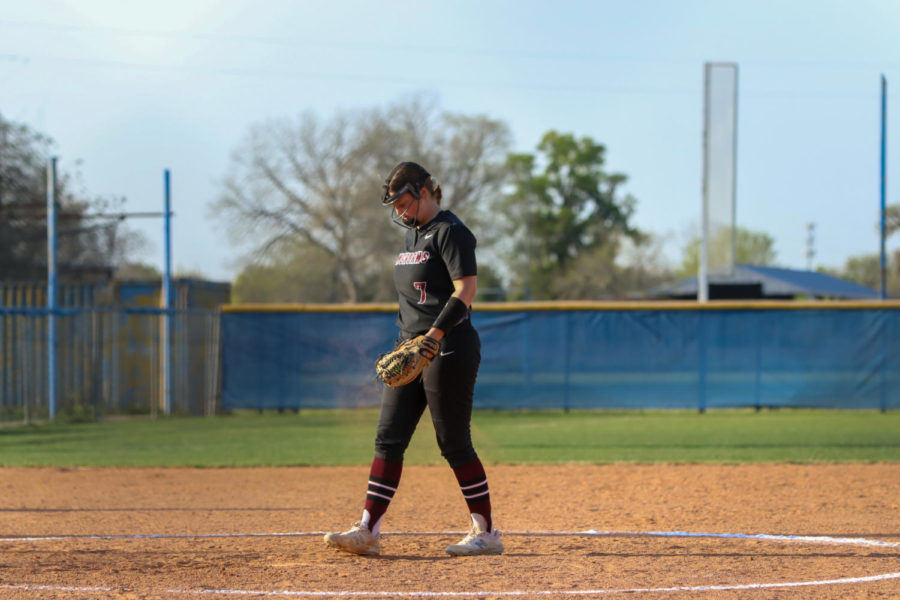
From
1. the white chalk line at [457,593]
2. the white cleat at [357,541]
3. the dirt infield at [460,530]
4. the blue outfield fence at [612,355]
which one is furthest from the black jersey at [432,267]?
the blue outfield fence at [612,355]

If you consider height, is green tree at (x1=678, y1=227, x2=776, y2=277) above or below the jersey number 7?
above

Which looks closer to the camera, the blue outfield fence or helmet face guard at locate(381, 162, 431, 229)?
helmet face guard at locate(381, 162, 431, 229)

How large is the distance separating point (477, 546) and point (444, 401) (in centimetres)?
78

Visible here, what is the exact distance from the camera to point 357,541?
16.3 ft

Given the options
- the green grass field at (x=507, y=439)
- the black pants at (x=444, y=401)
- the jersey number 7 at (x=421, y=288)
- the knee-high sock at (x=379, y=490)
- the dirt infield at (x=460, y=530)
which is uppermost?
the jersey number 7 at (x=421, y=288)

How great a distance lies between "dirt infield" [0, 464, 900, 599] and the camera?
14.4ft

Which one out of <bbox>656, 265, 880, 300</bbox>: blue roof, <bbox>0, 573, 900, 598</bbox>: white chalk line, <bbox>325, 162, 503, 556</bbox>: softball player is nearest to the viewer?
<bbox>0, 573, 900, 598</bbox>: white chalk line

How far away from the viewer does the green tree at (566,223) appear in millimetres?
54219

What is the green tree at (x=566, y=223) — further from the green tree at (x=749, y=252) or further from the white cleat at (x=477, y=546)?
the white cleat at (x=477, y=546)

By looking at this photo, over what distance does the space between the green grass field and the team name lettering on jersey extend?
5628mm

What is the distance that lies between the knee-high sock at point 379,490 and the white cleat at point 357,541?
2.0 inches

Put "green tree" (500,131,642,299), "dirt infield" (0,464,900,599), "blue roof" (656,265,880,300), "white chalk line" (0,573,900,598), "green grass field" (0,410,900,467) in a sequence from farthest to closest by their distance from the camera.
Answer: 1. "green tree" (500,131,642,299)
2. "blue roof" (656,265,880,300)
3. "green grass field" (0,410,900,467)
4. "dirt infield" (0,464,900,599)
5. "white chalk line" (0,573,900,598)

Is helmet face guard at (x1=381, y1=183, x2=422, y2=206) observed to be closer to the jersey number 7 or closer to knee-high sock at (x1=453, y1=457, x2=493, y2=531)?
the jersey number 7

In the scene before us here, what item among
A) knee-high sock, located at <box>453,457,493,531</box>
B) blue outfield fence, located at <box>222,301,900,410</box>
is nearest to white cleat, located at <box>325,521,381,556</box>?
knee-high sock, located at <box>453,457,493,531</box>
